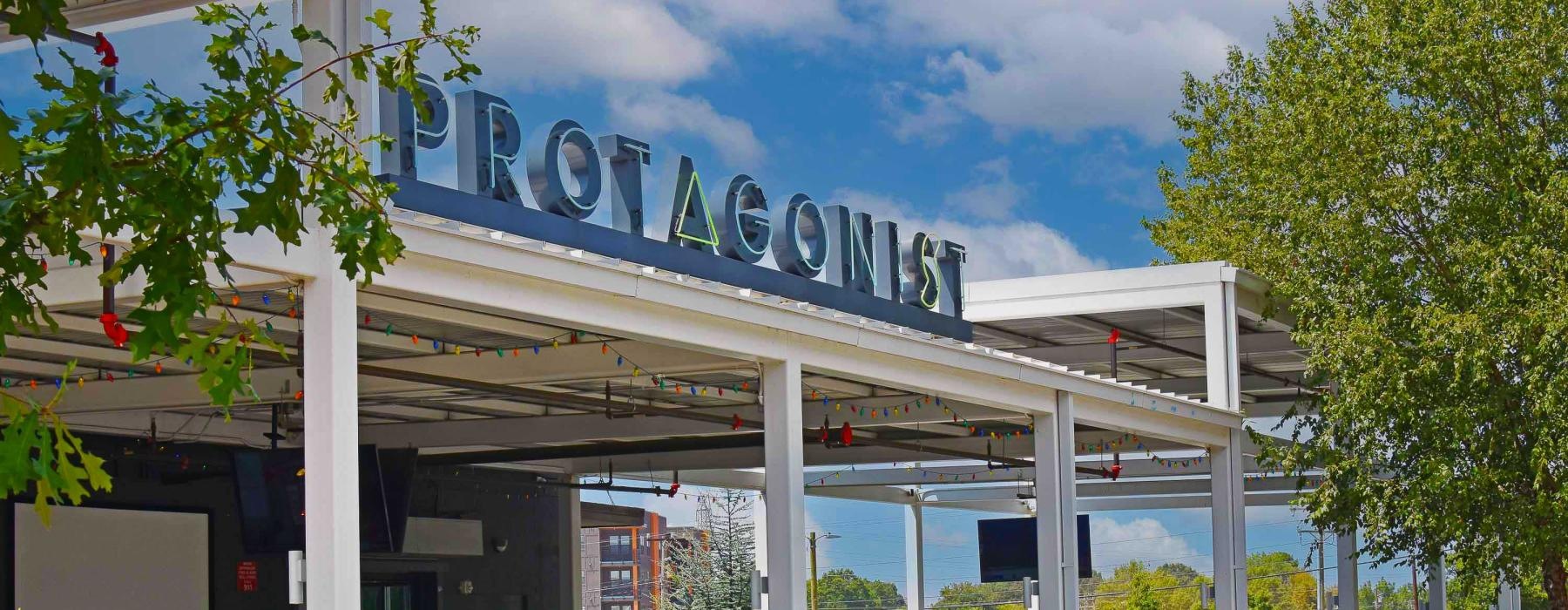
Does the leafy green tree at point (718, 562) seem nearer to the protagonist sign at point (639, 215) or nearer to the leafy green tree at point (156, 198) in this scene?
the protagonist sign at point (639, 215)

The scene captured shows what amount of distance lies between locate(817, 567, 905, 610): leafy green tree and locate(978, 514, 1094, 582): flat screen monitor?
48.9 ft

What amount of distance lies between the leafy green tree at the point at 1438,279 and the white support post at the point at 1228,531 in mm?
895

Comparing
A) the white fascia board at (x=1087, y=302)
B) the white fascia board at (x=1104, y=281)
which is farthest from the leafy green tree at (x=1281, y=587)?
the white fascia board at (x=1104, y=281)

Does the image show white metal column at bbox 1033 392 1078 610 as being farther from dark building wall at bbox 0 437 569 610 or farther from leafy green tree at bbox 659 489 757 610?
leafy green tree at bbox 659 489 757 610

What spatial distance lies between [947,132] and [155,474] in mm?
113145

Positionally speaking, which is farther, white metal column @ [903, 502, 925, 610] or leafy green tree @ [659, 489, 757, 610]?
white metal column @ [903, 502, 925, 610]

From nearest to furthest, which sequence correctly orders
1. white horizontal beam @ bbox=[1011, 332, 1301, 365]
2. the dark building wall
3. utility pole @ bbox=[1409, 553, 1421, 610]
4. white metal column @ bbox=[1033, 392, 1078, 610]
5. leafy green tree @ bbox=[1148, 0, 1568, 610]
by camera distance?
white metal column @ bbox=[1033, 392, 1078, 610] → leafy green tree @ bbox=[1148, 0, 1568, 610] → the dark building wall → white horizontal beam @ bbox=[1011, 332, 1301, 365] → utility pole @ bbox=[1409, 553, 1421, 610]

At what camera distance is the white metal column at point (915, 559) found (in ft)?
84.2

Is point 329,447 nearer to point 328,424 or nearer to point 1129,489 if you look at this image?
point 328,424

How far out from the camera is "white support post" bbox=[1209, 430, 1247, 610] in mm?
14023

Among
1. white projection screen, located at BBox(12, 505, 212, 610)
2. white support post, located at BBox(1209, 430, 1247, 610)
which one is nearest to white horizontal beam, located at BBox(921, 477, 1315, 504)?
white support post, located at BBox(1209, 430, 1247, 610)

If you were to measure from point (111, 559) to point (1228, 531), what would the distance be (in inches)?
355

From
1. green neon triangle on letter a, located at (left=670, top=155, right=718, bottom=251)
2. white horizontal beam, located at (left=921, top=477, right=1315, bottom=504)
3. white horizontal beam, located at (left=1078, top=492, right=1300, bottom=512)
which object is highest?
green neon triangle on letter a, located at (left=670, top=155, right=718, bottom=251)

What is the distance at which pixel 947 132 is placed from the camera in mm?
125688
